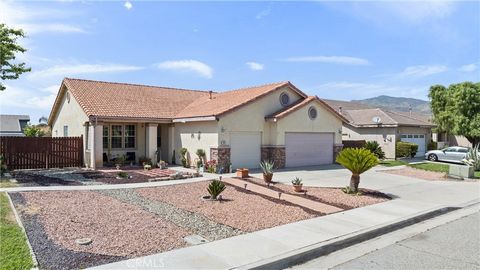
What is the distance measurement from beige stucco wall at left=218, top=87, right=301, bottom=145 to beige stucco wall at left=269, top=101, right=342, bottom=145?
2.08ft

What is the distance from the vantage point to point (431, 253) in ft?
22.8

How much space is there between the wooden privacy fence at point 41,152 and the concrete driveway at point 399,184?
10.7m

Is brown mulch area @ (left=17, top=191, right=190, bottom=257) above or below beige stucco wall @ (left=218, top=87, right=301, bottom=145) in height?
below

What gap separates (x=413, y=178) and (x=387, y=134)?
11.6 m

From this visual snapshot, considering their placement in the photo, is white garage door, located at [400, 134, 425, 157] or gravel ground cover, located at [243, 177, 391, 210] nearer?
gravel ground cover, located at [243, 177, 391, 210]

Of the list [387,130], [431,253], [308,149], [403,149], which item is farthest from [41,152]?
[403,149]

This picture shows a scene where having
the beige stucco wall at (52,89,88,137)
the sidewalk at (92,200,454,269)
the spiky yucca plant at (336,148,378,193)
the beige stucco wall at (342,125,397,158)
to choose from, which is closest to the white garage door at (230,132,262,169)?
the spiky yucca plant at (336,148,378,193)

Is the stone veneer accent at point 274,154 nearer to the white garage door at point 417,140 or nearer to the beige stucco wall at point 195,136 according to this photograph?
the beige stucco wall at point 195,136

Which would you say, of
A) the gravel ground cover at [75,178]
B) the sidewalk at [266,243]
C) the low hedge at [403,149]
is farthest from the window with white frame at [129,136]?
the low hedge at [403,149]

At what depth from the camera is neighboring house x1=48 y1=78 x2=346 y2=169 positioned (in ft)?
63.2

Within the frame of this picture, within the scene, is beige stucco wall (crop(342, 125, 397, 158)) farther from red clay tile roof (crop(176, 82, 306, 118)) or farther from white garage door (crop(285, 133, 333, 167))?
red clay tile roof (crop(176, 82, 306, 118))

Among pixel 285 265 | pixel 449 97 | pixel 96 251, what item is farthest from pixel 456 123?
pixel 96 251

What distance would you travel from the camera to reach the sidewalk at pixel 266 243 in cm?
595

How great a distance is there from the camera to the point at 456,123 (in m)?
29.6
